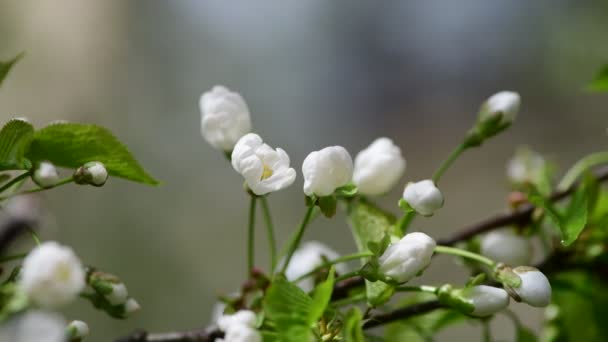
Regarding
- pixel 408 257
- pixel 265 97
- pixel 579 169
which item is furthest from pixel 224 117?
pixel 265 97

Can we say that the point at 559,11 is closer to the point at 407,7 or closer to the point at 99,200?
the point at 407,7

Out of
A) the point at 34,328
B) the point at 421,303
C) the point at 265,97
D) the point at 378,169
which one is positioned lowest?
the point at 34,328

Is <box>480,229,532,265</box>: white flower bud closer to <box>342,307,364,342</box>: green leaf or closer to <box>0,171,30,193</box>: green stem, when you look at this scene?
<box>342,307,364,342</box>: green leaf

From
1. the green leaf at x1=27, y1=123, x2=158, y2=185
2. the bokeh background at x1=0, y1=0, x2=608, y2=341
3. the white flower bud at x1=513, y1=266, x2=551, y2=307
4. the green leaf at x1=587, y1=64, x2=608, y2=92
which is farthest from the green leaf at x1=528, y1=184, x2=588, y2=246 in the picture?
the bokeh background at x1=0, y1=0, x2=608, y2=341

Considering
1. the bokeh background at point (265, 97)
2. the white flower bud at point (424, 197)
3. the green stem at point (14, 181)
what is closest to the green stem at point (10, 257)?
the green stem at point (14, 181)

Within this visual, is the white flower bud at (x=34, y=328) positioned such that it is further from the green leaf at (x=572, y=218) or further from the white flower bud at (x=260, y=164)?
the green leaf at (x=572, y=218)

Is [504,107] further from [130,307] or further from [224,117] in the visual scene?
[130,307]

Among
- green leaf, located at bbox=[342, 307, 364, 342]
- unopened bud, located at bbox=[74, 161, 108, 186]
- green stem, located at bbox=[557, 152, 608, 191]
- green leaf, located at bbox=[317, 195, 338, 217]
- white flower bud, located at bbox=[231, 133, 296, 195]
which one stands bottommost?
green leaf, located at bbox=[342, 307, 364, 342]
